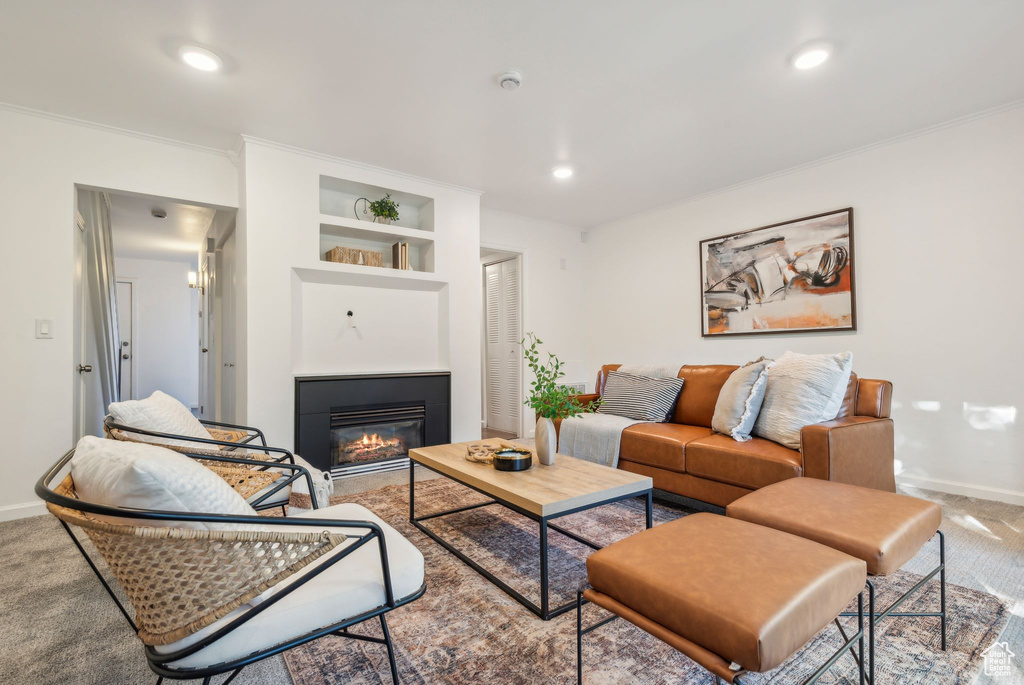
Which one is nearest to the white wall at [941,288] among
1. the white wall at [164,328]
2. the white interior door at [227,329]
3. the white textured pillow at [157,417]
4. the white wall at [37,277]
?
the white textured pillow at [157,417]

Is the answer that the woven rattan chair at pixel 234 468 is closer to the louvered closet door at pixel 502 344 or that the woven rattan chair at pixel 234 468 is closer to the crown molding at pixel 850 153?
the louvered closet door at pixel 502 344

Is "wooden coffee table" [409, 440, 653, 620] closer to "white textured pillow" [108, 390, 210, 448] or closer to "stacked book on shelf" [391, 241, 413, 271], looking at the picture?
"white textured pillow" [108, 390, 210, 448]

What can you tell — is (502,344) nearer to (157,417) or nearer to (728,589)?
(157,417)

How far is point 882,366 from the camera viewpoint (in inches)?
134

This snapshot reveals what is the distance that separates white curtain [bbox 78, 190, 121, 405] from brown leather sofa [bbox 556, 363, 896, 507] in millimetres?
4056

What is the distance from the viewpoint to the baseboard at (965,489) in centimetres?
286

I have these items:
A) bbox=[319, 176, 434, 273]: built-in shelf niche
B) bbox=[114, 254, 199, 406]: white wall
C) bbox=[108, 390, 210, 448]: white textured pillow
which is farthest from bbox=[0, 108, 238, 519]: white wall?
bbox=[114, 254, 199, 406]: white wall

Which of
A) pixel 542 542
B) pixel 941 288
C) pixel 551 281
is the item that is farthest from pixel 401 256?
pixel 941 288

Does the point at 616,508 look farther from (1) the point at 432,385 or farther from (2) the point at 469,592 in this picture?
(1) the point at 432,385

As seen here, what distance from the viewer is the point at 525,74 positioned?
2.54 m

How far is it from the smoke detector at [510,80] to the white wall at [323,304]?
1.66 metres

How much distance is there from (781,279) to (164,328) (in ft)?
27.4

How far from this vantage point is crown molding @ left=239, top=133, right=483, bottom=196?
3334 millimetres

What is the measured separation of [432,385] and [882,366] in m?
3.49
